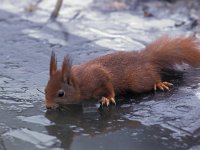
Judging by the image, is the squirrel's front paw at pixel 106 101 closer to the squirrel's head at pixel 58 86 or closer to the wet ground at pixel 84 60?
the wet ground at pixel 84 60

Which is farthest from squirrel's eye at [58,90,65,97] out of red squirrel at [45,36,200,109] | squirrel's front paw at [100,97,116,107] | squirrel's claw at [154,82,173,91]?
squirrel's claw at [154,82,173,91]

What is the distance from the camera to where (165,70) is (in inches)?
159

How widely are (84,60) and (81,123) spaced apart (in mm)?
1236

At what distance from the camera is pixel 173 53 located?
4.00 meters

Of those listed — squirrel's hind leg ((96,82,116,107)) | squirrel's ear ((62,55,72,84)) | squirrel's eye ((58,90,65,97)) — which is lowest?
squirrel's hind leg ((96,82,116,107))

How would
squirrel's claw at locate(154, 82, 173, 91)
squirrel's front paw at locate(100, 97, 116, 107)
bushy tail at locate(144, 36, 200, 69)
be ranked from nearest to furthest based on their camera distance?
squirrel's front paw at locate(100, 97, 116, 107) < squirrel's claw at locate(154, 82, 173, 91) < bushy tail at locate(144, 36, 200, 69)

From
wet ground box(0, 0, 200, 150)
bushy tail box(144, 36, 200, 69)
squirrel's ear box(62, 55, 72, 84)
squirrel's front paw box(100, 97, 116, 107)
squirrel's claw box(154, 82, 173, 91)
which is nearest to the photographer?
wet ground box(0, 0, 200, 150)

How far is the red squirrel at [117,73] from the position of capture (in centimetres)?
342

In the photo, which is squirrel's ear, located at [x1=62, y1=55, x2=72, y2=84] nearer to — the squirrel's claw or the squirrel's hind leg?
the squirrel's hind leg

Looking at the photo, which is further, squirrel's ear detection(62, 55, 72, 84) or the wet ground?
squirrel's ear detection(62, 55, 72, 84)

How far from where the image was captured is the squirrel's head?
134 inches

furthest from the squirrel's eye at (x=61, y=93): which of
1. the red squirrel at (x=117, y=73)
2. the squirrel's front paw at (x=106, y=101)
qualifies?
the squirrel's front paw at (x=106, y=101)

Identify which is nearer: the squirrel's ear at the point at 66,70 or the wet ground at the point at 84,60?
the wet ground at the point at 84,60

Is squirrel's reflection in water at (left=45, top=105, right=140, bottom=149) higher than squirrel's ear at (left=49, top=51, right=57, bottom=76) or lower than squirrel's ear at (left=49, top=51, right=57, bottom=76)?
lower
